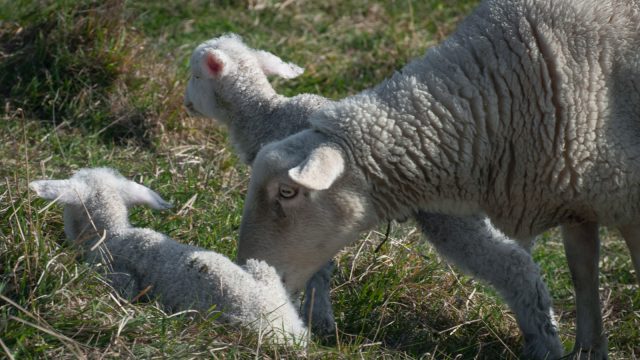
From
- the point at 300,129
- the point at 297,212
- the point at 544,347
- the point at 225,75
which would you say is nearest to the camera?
the point at 297,212

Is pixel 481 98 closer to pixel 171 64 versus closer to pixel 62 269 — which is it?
pixel 62 269

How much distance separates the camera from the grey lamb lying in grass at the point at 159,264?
13.1 feet

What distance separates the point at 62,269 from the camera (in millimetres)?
4090

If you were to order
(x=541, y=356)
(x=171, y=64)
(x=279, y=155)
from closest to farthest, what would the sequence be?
1. (x=279, y=155)
2. (x=541, y=356)
3. (x=171, y=64)

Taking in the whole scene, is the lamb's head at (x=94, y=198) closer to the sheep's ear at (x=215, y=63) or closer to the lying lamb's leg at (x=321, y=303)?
the lying lamb's leg at (x=321, y=303)

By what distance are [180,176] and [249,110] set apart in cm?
72

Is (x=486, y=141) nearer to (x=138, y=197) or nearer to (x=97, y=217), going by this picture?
(x=138, y=197)

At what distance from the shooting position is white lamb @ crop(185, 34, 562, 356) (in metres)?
4.73

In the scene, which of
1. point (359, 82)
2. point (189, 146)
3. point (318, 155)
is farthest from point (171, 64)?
point (318, 155)

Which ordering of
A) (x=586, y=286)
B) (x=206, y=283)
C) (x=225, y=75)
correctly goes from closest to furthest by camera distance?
(x=206, y=283), (x=586, y=286), (x=225, y=75)

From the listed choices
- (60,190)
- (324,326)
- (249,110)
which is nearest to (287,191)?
(324,326)

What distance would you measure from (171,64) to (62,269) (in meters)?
3.20

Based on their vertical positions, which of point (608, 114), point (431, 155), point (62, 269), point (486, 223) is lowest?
point (62, 269)

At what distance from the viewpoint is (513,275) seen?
472 cm
